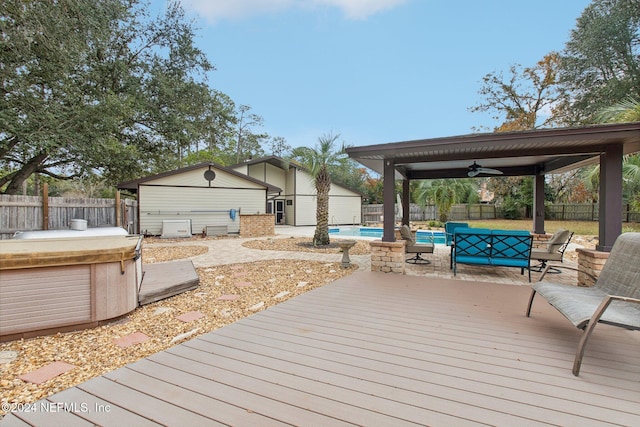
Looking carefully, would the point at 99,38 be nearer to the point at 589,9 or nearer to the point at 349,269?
the point at 349,269

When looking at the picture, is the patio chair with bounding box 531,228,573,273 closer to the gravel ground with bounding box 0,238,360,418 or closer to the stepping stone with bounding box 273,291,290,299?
the gravel ground with bounding box 0,238,360,418

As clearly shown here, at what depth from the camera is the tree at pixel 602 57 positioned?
14.0 m

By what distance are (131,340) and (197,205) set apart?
11.5 metres

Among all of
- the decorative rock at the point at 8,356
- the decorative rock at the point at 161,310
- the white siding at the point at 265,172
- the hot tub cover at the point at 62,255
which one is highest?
the white siding at the point at 265,172

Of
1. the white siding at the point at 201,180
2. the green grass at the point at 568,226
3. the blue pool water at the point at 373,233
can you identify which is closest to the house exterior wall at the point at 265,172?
the white siding at the point at 201,180

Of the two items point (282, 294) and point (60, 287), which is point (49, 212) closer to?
point (60, 287)

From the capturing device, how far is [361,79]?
1783 centimetres

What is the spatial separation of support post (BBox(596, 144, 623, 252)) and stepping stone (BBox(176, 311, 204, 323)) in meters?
5.85

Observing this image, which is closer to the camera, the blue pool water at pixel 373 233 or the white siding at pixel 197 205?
the blue pool water at pixel 373 233

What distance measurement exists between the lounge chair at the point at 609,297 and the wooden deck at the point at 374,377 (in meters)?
0.33

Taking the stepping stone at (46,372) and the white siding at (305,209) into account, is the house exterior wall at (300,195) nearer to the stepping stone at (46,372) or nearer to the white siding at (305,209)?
the white siding at (305,209)

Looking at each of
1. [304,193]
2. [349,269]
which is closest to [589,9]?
[304,193]

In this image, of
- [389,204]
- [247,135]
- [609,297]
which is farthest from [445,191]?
[247,135]

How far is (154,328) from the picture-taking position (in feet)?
10.2
